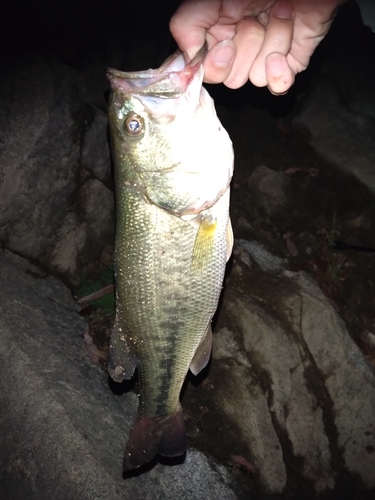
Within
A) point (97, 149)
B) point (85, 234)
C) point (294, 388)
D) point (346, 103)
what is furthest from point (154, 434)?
point (346, 103)

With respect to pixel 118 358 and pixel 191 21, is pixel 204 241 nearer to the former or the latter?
pixel 118 358

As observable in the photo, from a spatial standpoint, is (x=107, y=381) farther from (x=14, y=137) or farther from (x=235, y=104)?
(x=235, y=104)

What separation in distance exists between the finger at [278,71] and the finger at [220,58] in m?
0.23

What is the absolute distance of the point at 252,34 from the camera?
267cm

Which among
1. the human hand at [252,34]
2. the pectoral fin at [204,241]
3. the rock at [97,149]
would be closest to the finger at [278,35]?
the human hand at [252,34]

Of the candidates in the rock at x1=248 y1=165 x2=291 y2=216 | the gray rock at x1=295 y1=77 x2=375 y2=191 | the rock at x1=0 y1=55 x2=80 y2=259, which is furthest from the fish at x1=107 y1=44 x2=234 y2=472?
the gray rock at x1=295 y1=77 x2=375 y2=191

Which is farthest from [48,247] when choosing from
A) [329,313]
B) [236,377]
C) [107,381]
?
[329,313]

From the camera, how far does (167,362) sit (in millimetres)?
2779

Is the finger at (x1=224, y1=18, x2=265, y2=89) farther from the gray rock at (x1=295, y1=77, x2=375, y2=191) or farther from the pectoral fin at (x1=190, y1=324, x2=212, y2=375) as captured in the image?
the gray rock at (x1=295, y1=77, x2=375, y2=191)

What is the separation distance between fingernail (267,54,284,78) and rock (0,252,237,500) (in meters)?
2.79

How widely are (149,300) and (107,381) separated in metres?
1.73

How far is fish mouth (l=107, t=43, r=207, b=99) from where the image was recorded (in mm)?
2262

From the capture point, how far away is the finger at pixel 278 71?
2.59m

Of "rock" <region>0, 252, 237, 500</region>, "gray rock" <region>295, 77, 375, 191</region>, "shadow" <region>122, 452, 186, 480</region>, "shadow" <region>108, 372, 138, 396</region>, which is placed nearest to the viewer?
"rock" <region>0, 252, 237, 500</region>
